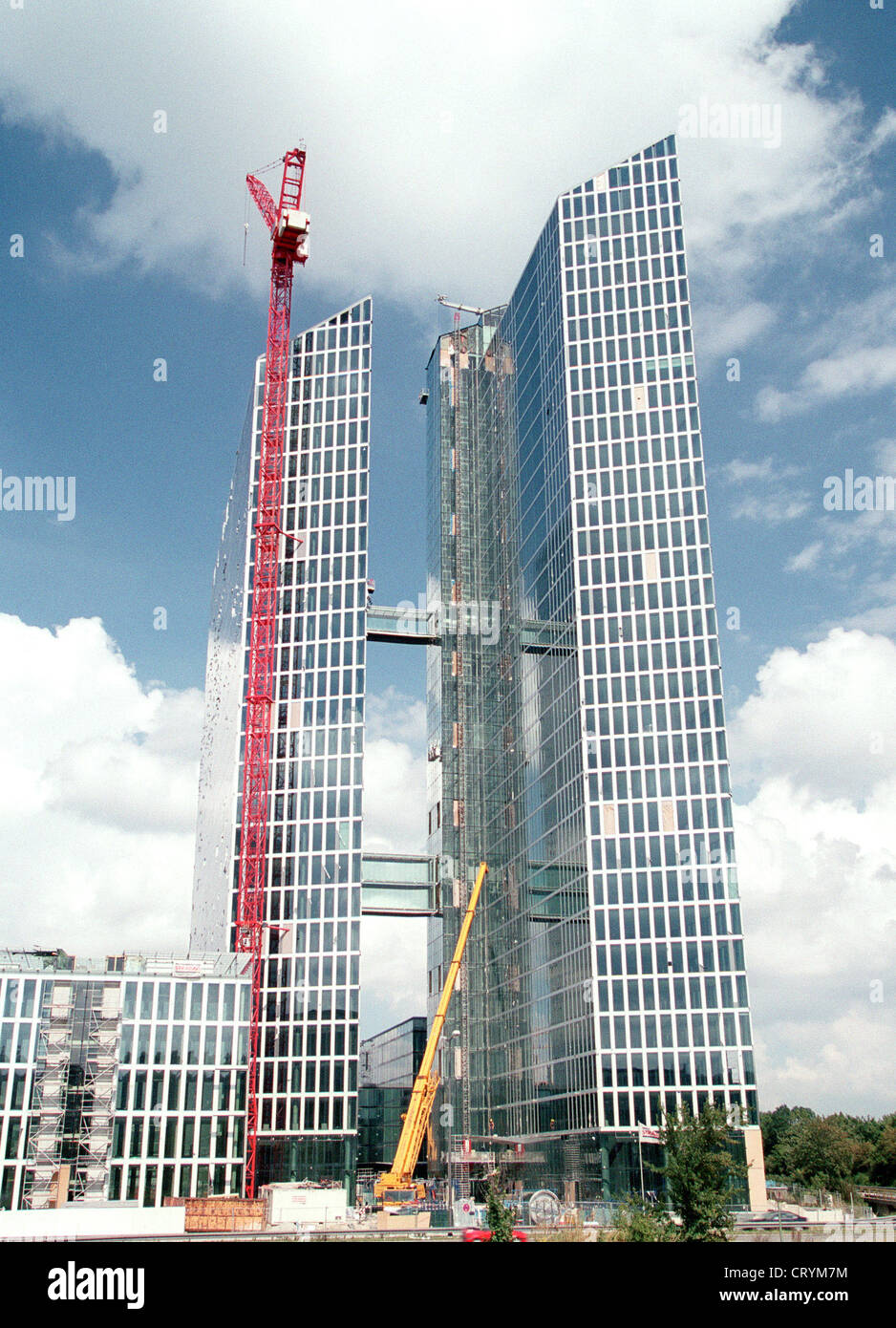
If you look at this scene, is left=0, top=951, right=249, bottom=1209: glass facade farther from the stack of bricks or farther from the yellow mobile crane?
the stack of bricks

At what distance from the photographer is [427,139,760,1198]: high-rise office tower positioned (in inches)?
4107

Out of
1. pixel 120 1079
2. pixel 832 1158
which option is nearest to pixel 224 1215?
pixel 120 1079

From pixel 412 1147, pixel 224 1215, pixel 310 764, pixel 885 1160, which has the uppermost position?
pixel 310 764

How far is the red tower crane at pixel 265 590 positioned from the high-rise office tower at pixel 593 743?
28965 mm

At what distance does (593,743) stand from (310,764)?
3233 centimetres

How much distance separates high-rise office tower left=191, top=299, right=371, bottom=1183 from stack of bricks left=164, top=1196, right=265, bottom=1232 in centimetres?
2965

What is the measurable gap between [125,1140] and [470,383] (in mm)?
111860

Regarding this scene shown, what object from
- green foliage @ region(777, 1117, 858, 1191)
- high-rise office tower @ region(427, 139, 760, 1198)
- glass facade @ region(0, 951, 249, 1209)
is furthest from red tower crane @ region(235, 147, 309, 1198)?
green foliage @ region(777, 1117, 858, 1191)

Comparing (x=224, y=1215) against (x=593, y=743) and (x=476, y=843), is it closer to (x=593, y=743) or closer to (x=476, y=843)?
(x=593, y=743)

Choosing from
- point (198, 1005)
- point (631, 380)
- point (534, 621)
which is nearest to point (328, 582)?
point (534, 621)

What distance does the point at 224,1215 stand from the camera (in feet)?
263

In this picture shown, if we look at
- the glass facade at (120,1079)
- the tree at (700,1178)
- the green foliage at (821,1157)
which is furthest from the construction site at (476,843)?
the green foliage at (821,1157)

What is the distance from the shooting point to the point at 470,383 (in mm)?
169125
